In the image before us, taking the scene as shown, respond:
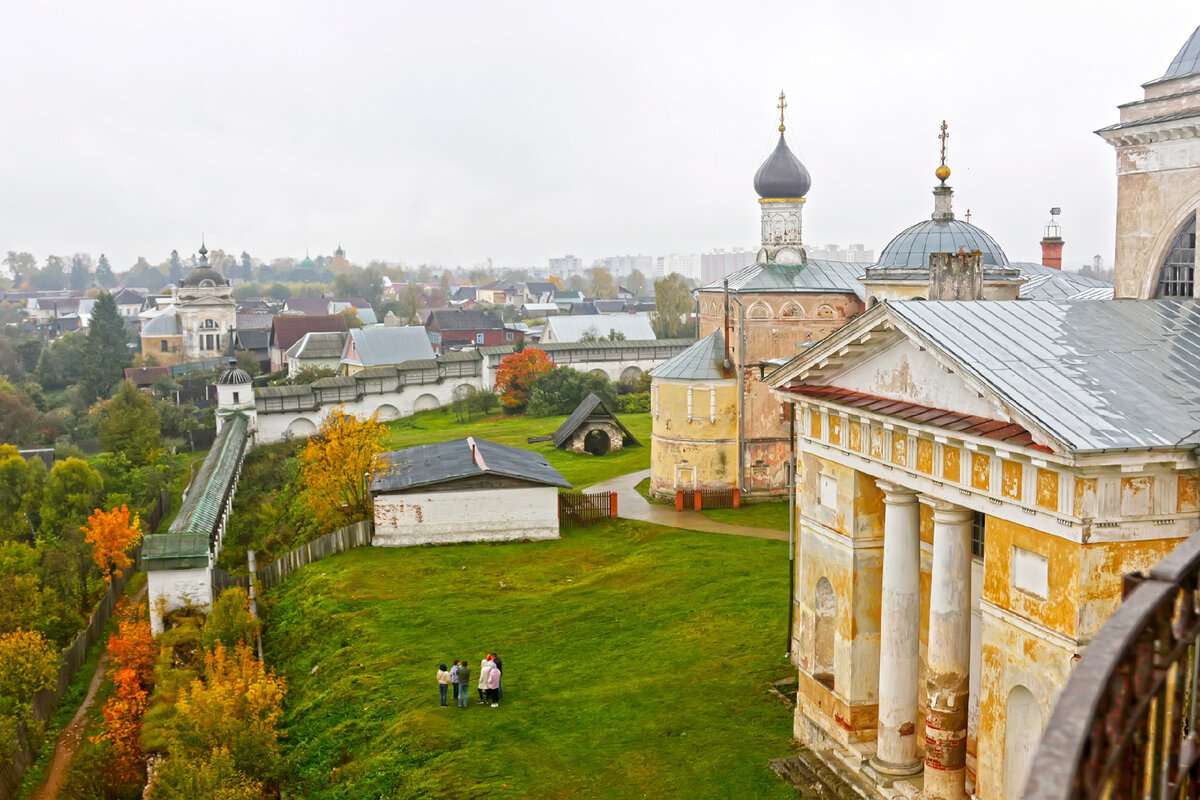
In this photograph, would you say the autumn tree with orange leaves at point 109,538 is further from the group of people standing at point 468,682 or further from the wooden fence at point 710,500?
the wooden fence at point 710,500

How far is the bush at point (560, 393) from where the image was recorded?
5403cm

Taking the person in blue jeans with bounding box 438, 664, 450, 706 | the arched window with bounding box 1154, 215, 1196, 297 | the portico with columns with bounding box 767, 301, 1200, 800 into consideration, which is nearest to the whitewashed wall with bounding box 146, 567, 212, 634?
the person in blue jeans with bounding box 438, 664, 450, 706

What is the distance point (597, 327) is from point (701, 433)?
4298 cm

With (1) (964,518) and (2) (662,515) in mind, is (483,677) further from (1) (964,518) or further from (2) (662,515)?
(2) (662,515)

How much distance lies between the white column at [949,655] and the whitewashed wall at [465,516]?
17.6 metres

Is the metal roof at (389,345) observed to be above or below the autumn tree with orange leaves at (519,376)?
above

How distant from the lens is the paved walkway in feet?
94.7

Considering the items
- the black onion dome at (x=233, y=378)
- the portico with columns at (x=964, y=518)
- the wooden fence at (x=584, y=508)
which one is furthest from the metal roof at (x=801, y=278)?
the black onion dome at (x=233, y=378)

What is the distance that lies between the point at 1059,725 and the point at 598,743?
1431 cm

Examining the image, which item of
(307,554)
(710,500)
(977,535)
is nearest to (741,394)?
(710,500)

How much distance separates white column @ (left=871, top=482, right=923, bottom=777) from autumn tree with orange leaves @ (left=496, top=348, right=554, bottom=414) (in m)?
42.0

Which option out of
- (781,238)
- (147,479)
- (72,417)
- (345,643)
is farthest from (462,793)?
(72,417)

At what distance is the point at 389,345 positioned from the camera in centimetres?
6500

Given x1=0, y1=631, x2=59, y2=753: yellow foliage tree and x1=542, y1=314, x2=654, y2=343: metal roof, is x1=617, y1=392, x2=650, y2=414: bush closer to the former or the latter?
x1=542, y1=314, x2=654, y2=343: metal roof
